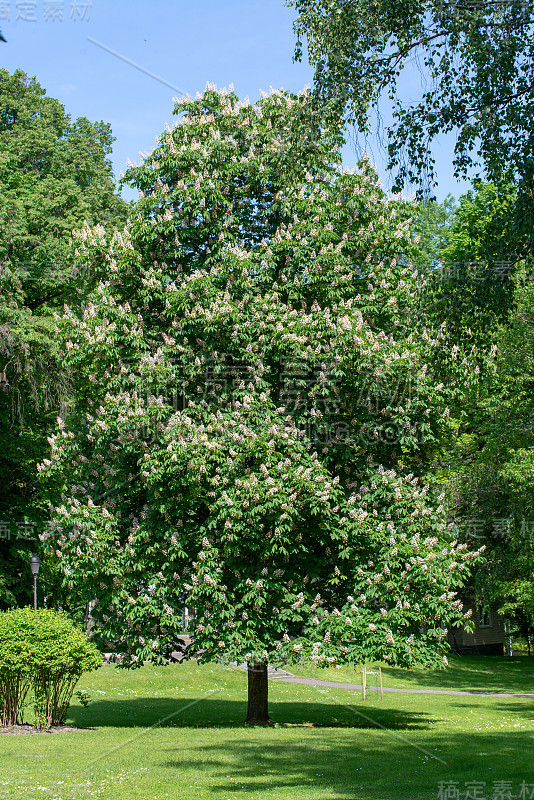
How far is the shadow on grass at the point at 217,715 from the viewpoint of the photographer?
1895 cm

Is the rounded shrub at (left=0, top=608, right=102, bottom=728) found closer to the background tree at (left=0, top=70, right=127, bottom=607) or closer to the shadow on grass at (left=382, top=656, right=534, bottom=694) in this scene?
the background tree at (left=0, top=70, right=127, bottom=607)

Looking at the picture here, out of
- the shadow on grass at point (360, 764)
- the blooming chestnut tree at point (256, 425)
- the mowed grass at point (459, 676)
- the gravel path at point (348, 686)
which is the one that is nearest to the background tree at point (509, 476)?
the gravel path at point (348, 686)

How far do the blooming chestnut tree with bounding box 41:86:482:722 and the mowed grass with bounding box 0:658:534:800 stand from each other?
1621 millimetres

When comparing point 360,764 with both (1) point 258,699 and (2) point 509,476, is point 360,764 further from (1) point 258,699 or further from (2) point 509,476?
(2) point 509,476

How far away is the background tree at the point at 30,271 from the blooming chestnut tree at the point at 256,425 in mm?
6551

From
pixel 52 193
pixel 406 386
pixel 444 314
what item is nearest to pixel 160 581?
pixel 406 386

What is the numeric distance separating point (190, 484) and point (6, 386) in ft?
43.2

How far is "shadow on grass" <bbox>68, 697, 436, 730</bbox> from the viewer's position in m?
19.0

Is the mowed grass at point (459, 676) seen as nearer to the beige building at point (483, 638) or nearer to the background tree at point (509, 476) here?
the background tree at point (509, 476)

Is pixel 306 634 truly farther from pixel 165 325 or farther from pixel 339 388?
pixel 165 325

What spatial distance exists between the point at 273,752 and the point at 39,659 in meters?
4.54

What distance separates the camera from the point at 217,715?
2127cm

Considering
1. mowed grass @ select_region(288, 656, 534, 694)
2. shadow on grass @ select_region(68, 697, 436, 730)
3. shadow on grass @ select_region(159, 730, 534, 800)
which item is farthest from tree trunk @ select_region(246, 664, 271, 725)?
mowed grass @ select_region(288, 656, 534, 694)


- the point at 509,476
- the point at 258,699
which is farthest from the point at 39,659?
the point at 509,476
